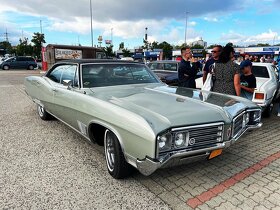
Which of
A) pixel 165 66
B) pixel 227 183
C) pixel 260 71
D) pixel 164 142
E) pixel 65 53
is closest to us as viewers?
pixel 164 142

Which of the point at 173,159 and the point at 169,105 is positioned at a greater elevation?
the point at 169,105

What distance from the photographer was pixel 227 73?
4332mm

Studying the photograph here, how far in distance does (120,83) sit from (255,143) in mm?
2667

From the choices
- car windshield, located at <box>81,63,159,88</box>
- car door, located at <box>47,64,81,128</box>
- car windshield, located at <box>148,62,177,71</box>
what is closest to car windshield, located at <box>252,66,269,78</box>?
car windshield, located at <box>81,63,159,88</box>

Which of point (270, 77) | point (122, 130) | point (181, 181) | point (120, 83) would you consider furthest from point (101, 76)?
→ point (270, 77)

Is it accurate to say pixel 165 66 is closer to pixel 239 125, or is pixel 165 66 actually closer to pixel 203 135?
pixel 239 125

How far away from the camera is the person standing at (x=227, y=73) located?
4.28m

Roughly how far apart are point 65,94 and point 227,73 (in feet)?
9.13

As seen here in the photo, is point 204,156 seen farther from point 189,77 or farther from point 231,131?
point 189,77

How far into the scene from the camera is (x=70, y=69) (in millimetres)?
4441

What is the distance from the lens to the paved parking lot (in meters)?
2.70

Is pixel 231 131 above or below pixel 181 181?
above

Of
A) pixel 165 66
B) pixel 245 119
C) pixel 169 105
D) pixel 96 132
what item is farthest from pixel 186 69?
pixel 165 66

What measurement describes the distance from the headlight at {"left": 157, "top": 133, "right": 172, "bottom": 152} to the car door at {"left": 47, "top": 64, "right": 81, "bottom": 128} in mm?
1824
